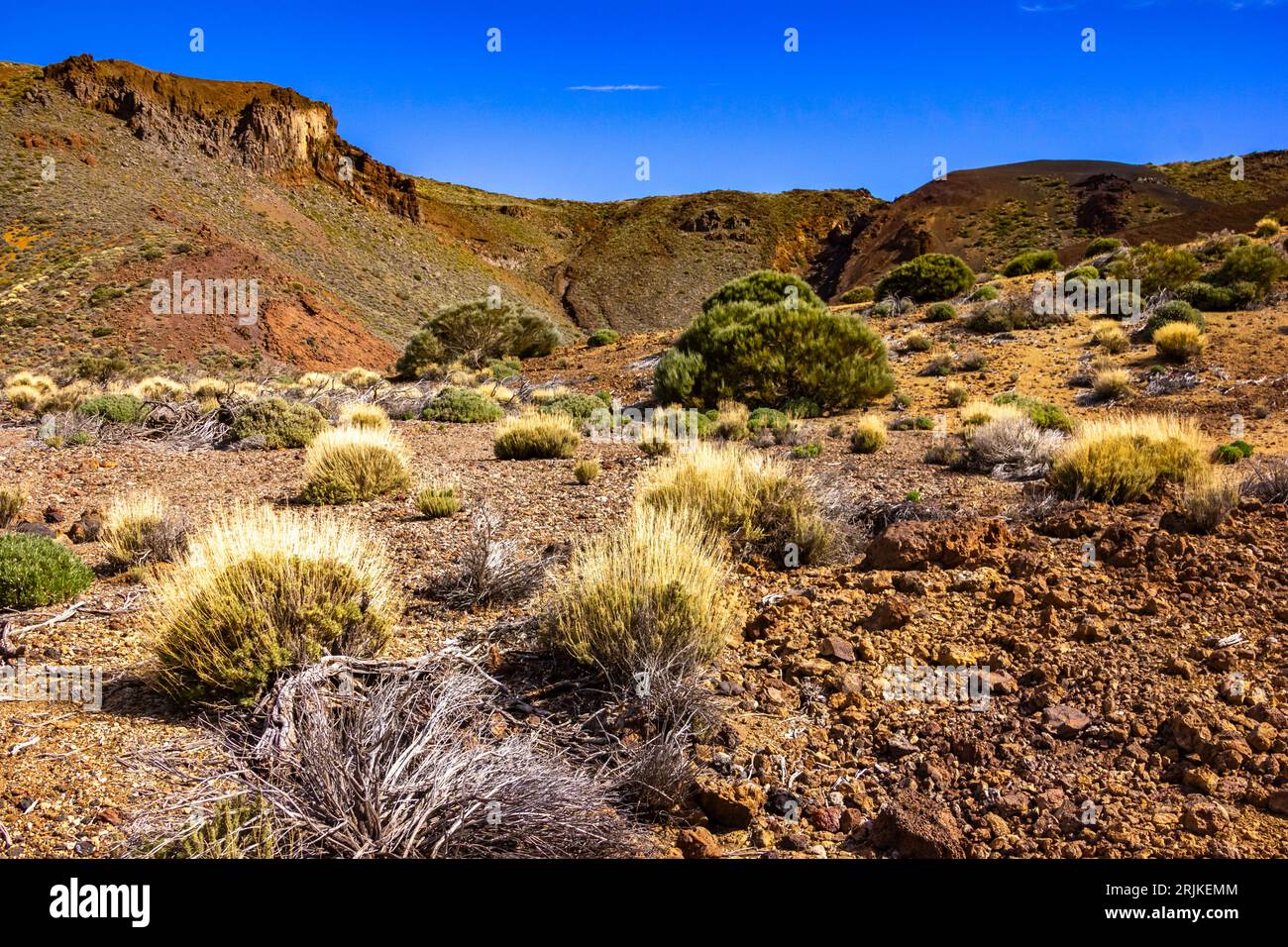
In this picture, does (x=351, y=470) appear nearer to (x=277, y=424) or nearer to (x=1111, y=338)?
(x=277, y=424)

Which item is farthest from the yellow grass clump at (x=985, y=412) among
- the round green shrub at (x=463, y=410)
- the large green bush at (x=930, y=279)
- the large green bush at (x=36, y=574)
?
the large green bush at (x=930, y=279)

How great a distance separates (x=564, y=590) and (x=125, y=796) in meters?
1.93

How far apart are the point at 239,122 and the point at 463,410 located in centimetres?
4292

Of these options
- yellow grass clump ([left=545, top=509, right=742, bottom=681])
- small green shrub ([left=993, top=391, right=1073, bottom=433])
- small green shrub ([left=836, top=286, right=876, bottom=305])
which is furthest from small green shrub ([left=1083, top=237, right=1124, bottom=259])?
yellow grass clump ([left=545, top=509, right=742, bottom=681])

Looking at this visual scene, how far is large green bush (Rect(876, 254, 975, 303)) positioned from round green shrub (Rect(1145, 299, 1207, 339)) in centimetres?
668

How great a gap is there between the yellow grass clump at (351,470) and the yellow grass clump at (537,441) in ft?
7.17

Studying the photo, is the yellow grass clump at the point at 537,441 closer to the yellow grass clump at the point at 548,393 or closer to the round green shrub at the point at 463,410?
the round green shrub at the point at 463,410

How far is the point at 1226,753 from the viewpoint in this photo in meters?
2.79

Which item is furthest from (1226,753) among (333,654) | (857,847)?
(333,654)

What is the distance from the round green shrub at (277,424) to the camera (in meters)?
10.9

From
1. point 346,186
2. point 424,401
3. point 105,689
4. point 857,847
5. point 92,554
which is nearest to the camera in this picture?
point 857,847

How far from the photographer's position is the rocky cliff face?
1656 inches

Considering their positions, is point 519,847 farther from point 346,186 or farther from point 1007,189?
point 1007,189

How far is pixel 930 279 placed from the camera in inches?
890
